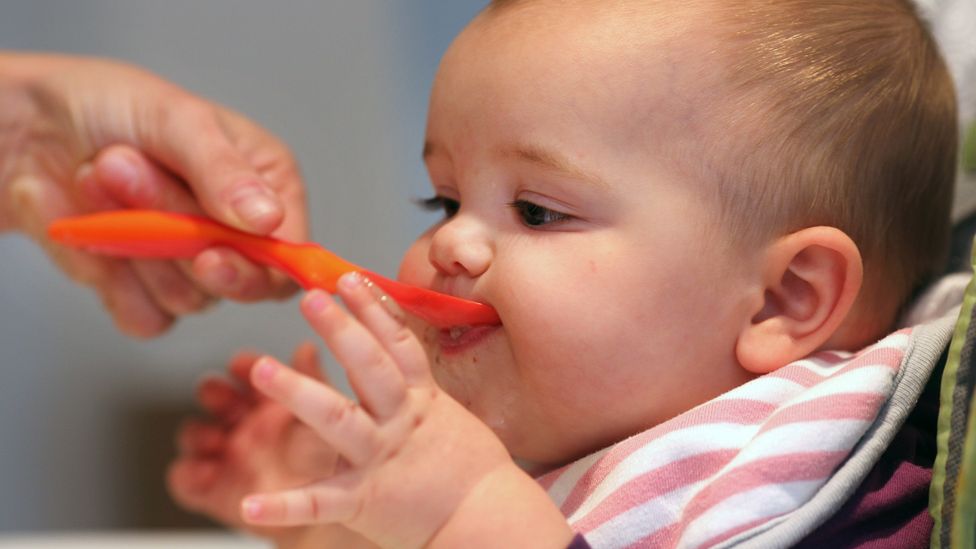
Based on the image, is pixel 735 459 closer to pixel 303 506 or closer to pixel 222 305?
pixel 303 506

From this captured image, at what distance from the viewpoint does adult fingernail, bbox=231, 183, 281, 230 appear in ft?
2.67

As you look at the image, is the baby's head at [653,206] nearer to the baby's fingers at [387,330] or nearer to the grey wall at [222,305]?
the baby's fingers at [387,330]

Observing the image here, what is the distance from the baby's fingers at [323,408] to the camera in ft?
1.81

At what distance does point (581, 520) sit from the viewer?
2.13 feet

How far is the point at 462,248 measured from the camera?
71 cm

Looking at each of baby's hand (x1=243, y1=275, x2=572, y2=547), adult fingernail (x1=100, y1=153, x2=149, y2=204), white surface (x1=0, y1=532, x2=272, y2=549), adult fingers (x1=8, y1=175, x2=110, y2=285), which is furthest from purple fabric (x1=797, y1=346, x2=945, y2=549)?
white surface (x1=0, y1=532, x2=272, y2=549)

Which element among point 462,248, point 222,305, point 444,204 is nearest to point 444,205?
point 444,204

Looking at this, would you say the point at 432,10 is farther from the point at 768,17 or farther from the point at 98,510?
the point at 768,17

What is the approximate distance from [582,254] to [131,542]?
2.90 feet

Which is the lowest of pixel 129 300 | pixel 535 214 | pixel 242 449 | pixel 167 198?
pixel 242 449

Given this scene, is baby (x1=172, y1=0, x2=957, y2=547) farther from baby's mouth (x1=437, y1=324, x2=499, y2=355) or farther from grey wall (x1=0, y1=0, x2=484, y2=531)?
grey wall (x1=0, y1=0, x2=484, y2=531)

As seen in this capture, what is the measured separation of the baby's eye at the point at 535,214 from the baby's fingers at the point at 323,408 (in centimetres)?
21

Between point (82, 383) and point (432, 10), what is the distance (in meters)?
0.79

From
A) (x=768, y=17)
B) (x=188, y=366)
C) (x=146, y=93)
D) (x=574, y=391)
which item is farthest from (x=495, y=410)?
(x=188, y=366)
